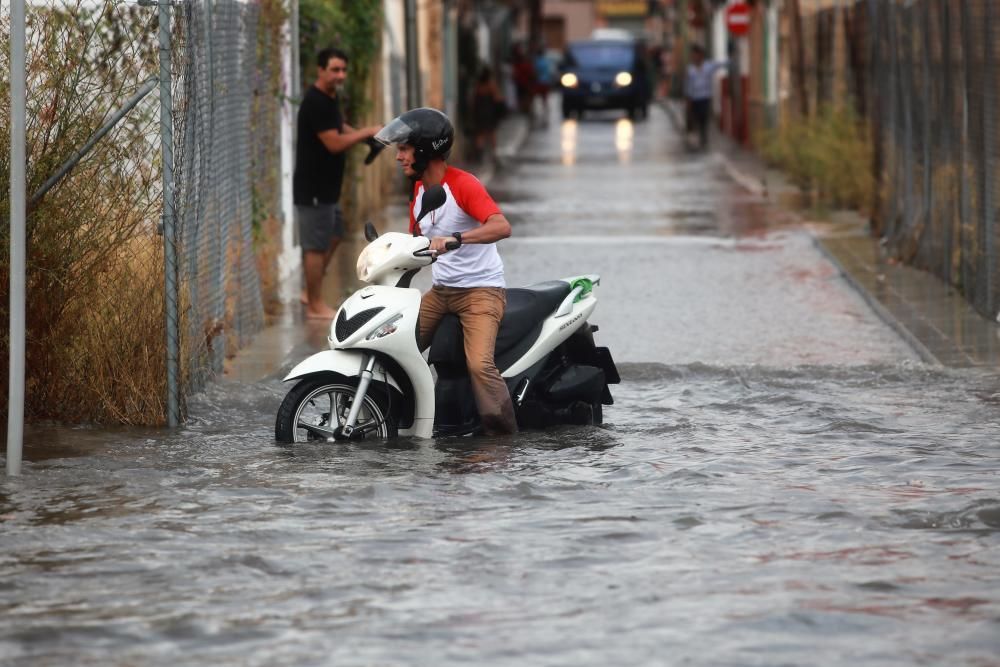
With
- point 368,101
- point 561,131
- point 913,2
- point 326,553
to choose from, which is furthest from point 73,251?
point 561,131

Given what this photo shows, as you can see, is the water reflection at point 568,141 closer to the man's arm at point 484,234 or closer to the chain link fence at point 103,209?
the chain link fence at point 103,209

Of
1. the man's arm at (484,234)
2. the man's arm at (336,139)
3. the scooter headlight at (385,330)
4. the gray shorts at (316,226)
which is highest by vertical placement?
the man's arm at (336,139)

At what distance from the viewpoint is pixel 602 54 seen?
59781 millimetres

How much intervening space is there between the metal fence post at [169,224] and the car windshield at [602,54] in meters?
48.9

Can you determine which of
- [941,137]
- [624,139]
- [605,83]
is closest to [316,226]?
[941,137]

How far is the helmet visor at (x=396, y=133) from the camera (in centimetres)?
928

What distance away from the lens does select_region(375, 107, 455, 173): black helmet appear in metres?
9.34

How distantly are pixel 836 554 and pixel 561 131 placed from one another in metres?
43.8

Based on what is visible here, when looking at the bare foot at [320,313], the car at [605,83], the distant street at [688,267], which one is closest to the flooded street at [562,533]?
the distant street at [688,267]

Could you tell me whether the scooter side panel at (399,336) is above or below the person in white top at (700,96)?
below

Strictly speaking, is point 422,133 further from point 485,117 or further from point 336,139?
point 485,117

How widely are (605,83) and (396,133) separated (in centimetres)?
4810

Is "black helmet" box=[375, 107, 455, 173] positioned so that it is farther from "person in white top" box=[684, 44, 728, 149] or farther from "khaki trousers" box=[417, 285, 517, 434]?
"person in white top" box=[684, 44, 728, 149]

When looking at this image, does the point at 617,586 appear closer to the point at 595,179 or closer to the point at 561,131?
the point at 595,179
